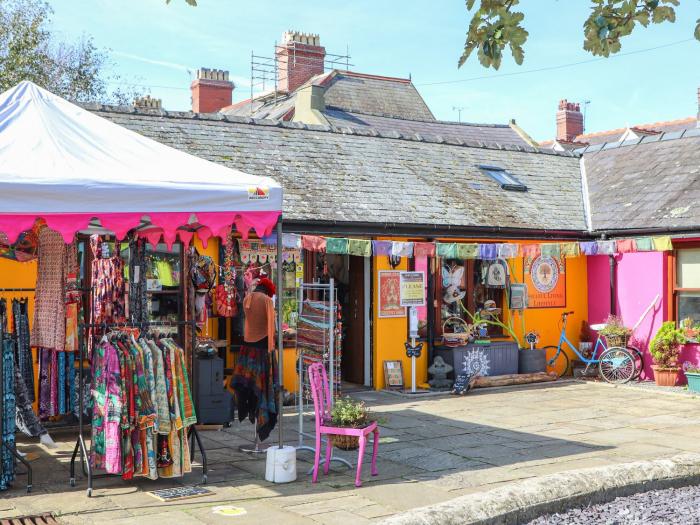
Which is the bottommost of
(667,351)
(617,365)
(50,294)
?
(617,365)

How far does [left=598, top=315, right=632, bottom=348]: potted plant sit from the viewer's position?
1372cm

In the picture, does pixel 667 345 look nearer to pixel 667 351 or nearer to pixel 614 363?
pixel 667 351

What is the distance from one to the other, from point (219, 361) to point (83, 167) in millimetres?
3453

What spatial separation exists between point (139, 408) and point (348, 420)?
5.73ft

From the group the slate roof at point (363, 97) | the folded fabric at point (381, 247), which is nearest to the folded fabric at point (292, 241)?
the folded fabric at point (381, 247)

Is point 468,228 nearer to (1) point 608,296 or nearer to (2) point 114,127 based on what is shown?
(1) point 608,296

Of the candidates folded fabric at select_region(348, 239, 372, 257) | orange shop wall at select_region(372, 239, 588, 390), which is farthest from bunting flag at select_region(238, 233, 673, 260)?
orange shop wall at select_region(372, 239, 588, 390)

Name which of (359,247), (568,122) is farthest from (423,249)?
(568,122)

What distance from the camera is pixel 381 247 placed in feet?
38.1

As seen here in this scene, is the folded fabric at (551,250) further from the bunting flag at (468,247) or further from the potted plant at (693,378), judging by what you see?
the potted plant at (693,378)

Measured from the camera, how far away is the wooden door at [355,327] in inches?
509

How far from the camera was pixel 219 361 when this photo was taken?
9.41m

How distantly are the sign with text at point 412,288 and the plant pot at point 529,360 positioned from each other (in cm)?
225

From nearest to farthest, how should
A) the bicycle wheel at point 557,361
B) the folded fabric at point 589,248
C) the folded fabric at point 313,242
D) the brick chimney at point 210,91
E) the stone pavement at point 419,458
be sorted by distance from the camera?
the stone pavement at point 419,458 → the folded fabric at point 313,242 → the folded fabric at point 589,248 → the bicycle wheel at point 557,361 → the brick chimney at point 210,91
